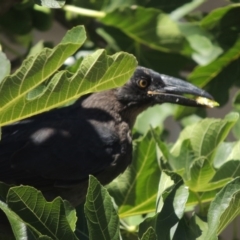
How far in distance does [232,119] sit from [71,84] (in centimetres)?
72

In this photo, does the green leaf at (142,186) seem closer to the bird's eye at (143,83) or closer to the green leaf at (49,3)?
the bird's eye at (143,83)

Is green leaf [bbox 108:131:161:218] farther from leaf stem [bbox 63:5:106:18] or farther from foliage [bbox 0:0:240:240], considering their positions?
leaf stem [bbox 63:5:106:18]

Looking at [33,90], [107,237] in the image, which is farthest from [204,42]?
[107,237]

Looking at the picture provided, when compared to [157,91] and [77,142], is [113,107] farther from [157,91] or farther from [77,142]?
[77,142]

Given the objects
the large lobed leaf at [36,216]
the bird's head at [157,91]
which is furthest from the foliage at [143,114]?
the bird's head at [157,91]

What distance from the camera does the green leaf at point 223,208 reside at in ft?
5.80

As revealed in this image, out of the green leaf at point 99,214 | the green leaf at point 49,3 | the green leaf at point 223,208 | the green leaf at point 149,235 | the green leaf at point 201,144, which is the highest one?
the green leaf at point 49,3

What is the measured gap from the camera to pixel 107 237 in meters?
1.73

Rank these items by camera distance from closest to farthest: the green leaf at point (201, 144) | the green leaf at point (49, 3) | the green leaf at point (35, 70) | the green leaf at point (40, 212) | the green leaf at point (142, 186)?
1. the green leaf at point (40, 212)
2. the green leaf at point (35, 70)
3. the green leaf at point (49, 3)
4. the green leaf at point (201, 144)
5. the green leaf at point (142, 186)

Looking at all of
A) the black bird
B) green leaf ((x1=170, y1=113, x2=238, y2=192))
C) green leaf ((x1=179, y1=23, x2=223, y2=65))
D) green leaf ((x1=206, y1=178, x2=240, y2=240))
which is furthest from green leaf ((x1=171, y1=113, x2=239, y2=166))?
green leaf ((x1=206, y1=178, x2=240, y2=240))

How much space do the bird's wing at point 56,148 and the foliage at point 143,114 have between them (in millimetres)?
125

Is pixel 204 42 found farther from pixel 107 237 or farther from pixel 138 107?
pixel 107 237

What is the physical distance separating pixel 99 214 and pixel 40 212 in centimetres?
14

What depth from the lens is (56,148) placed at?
2551 mm
